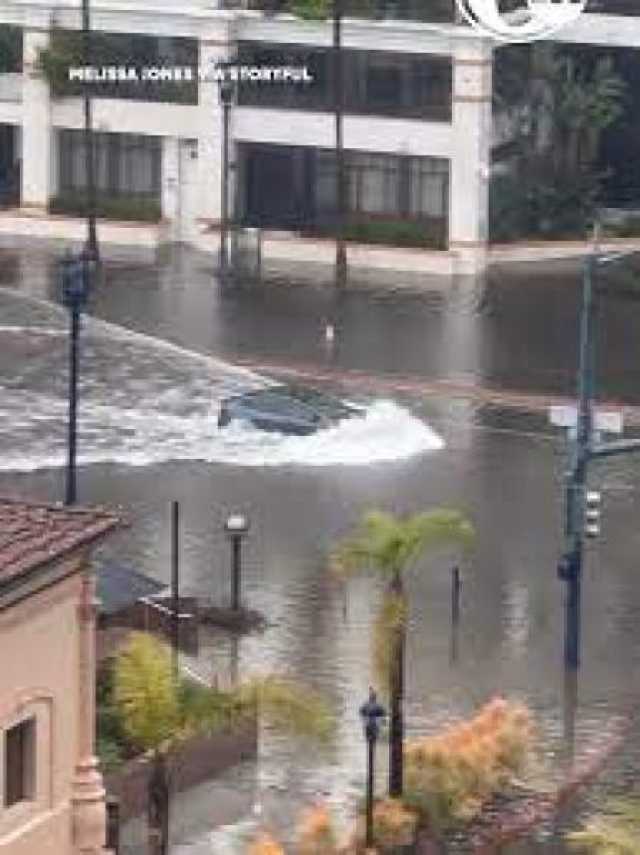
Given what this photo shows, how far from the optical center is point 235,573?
194ft

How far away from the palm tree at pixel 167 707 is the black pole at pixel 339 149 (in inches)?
1745

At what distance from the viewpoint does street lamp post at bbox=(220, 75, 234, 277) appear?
92.1m

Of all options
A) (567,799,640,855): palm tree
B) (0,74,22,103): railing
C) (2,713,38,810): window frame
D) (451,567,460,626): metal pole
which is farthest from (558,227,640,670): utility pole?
(0,74,22,103): railing

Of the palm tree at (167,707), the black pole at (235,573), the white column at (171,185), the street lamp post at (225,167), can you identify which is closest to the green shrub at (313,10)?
the street lamp post at (225,167)

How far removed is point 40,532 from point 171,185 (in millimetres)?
59113

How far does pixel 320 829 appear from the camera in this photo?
1796 inches

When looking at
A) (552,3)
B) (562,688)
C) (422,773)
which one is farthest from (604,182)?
(422,773)

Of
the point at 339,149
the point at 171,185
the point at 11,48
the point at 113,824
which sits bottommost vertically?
the point at 113,824

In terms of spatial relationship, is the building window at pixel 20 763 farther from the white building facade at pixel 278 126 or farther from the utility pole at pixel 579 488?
the white building facade at pixel 278 126

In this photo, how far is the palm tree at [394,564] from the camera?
47.8m

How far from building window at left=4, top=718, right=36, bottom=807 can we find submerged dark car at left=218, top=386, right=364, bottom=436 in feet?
117

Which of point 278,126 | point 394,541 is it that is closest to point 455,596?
point 394,541

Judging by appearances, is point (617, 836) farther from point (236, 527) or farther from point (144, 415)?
point (144, 415)

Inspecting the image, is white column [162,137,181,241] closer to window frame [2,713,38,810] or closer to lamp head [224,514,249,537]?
lamp head [224,514,249,537]
